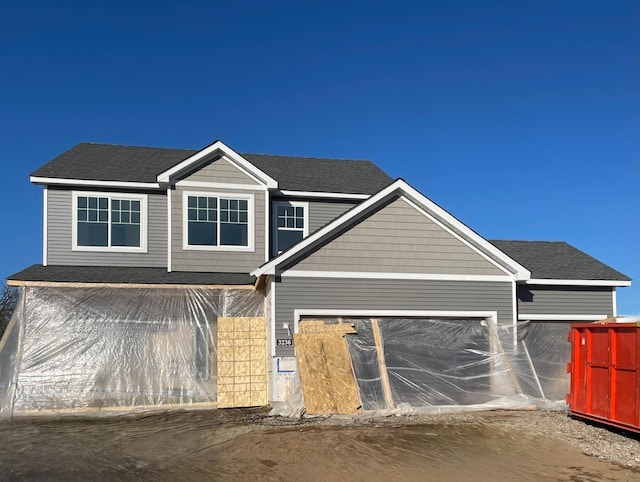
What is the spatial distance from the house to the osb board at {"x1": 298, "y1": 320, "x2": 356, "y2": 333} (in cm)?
14

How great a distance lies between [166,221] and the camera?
16234 mm

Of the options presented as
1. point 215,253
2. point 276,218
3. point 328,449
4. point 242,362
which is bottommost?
point 328,449

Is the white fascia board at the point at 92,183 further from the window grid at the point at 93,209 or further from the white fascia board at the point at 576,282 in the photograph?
the white fascia board at the point at 576,282

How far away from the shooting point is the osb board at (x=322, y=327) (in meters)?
12.8

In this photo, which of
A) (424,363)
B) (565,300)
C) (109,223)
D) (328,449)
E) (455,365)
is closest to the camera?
(328,449)

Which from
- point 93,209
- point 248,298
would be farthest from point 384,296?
point 93,209

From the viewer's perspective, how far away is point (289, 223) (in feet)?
56.0

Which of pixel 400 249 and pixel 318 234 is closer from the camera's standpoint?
pixel 318 234

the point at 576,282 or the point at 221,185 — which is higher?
the point at 221,185

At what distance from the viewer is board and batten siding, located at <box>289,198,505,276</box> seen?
44.7 feet

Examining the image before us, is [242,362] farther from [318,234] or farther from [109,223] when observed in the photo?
[109,223]

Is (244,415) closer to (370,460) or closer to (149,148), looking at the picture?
(370,460)

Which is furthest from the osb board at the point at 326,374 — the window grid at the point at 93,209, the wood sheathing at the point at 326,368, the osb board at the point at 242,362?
the window grid at the point at 93,209

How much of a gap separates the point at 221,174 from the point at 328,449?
29.5 feet
